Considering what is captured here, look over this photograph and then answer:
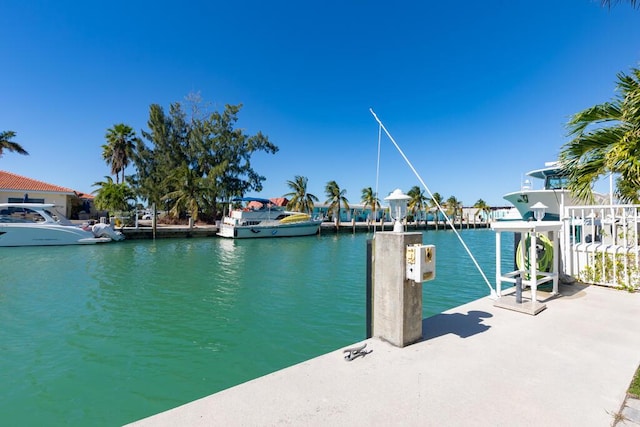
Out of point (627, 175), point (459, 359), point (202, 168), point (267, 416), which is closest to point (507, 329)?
point (459, 359)

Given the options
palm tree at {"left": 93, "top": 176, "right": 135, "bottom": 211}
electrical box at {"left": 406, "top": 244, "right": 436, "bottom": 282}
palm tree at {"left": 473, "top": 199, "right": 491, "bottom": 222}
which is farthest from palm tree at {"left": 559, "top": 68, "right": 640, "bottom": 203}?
palm tree at {"left": 473, "top": 199, "right": 491, "bottom": 222}

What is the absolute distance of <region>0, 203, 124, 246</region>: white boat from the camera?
20.6 metres

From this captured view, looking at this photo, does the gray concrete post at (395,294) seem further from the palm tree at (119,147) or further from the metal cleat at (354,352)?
the palm tree at (119,147)

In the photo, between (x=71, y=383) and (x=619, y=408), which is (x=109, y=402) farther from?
(x=619, y=408)

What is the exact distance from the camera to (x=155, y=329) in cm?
639

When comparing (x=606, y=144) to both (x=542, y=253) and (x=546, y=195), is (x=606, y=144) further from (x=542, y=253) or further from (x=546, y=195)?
(x=546, y=195)

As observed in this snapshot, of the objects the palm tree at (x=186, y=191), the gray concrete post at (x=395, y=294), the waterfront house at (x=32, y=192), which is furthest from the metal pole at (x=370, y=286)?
the palm tree at (x=186, y=191)

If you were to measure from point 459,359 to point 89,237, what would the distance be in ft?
88.5

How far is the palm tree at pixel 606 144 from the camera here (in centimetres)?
425

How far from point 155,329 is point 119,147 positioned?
41.1 metres

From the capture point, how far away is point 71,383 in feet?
14.1

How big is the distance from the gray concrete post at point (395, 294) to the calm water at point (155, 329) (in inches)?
82.4

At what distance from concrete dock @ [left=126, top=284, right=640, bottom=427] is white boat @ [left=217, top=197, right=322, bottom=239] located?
28.3 metres

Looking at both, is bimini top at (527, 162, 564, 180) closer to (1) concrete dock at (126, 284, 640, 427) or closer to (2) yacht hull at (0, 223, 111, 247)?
(1) concrete dock at (126, 284, 640, 427)
